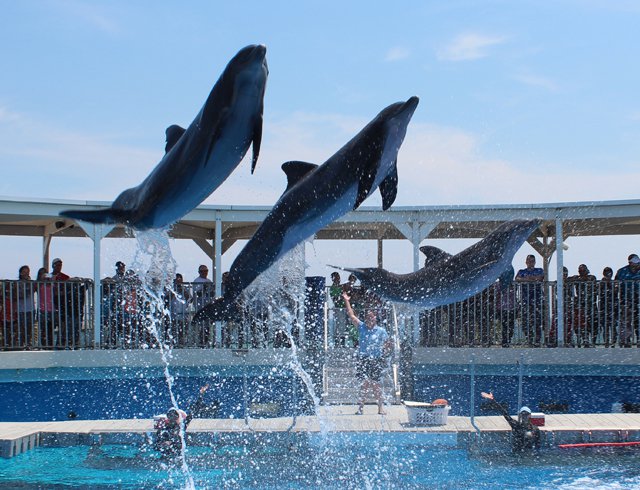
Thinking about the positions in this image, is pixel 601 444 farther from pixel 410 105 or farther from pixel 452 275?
pixel 410 105

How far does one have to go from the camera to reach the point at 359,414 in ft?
40.3

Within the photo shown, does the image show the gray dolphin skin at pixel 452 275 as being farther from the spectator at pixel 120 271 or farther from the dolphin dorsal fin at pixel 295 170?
the spectator at pixel 120 271

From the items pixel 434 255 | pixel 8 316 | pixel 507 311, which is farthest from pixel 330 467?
pixel 8 316

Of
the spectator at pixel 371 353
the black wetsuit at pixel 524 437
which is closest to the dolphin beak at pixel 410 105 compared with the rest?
the black wetsuit at pixel 524 437

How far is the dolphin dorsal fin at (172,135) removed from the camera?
6.70 meters

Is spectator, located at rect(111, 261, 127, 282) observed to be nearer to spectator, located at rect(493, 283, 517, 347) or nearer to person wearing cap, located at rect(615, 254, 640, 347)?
spectator, located at rect(493, 283, 517, 347)

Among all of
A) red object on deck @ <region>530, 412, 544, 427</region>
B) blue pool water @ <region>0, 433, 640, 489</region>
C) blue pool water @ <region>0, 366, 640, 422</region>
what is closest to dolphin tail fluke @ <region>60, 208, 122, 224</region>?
blue pool water @ <region>0, 433, 640, 489</region>

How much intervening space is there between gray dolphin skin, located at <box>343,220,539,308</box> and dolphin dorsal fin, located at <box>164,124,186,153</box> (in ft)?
5.76

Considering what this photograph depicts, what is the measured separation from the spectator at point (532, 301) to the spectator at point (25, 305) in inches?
360

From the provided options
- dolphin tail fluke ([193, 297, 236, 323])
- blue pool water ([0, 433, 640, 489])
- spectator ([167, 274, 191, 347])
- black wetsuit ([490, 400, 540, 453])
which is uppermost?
dolphin tail fluke ([193, 297, 236, 323])

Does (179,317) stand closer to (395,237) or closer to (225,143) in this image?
(395,237)

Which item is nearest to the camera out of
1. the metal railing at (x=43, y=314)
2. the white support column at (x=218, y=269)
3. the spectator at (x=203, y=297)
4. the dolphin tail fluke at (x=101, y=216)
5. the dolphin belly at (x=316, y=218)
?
the dolphin belly at (x=316, y=218)

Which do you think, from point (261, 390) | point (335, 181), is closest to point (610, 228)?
point (261, 390)

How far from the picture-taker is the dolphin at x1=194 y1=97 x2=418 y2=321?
20.2 ft
